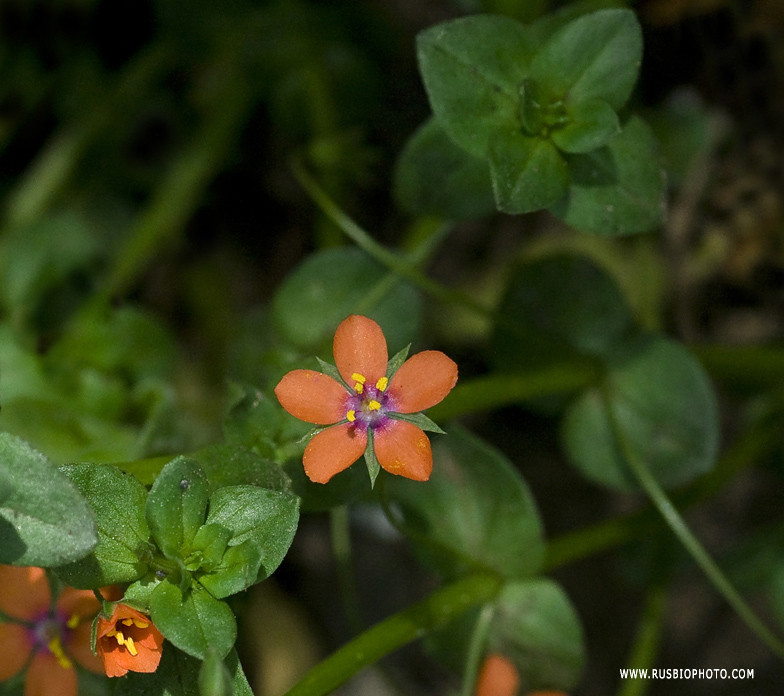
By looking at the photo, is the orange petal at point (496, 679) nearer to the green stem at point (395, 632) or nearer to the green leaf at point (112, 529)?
the green stem at point (395, 632)

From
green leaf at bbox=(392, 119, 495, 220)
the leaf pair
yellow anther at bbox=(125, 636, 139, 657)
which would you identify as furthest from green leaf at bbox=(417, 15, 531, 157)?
yellow anther at bbox=(125, 636, 139, 657)

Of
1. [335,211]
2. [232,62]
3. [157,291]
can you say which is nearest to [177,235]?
[157,291]

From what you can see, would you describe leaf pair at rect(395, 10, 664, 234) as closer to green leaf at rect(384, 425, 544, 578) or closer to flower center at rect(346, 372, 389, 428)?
flower center at rect(346, 372, 389, 428)

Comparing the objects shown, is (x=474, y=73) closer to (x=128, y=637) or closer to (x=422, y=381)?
(x=422, y=381)

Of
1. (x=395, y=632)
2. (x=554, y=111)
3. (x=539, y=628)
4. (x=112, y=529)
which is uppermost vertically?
(x=554, y=111)

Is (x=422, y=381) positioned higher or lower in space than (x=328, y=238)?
higher

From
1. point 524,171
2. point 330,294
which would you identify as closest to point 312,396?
point 524,171
